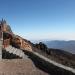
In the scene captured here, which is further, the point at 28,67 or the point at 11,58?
the point at 11,58

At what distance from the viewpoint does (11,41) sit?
2273 cm

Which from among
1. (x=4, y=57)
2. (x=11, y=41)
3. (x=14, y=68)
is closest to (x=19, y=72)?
(x=14, y=68)

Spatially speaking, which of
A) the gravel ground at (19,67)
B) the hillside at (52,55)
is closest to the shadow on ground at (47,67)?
the gravel ground at (19,67)

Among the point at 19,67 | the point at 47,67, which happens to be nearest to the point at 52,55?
the point at 47,67

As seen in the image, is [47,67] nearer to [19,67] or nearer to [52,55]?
[19,67]

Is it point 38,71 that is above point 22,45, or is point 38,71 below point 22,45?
below

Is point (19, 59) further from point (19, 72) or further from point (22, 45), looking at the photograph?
point (22, 45)

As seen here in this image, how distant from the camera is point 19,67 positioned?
14.6m

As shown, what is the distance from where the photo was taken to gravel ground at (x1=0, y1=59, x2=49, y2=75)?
13.7m

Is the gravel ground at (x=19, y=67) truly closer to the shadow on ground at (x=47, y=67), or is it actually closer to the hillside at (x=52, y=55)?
the shadow on ground at (x=47, y=67)

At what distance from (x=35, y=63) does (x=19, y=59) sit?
1345 mm

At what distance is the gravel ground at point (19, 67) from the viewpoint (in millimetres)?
13739

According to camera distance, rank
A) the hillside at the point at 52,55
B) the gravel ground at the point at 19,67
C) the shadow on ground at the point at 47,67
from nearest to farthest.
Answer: the shadow on ground at the point at 47,67 < the gravel ground at the point at 19,67 < the hillside at the point at 52,55

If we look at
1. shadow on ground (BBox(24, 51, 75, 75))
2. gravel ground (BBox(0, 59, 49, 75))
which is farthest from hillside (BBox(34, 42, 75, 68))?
gravel ground (BBox(0, 59, 49, 75))
